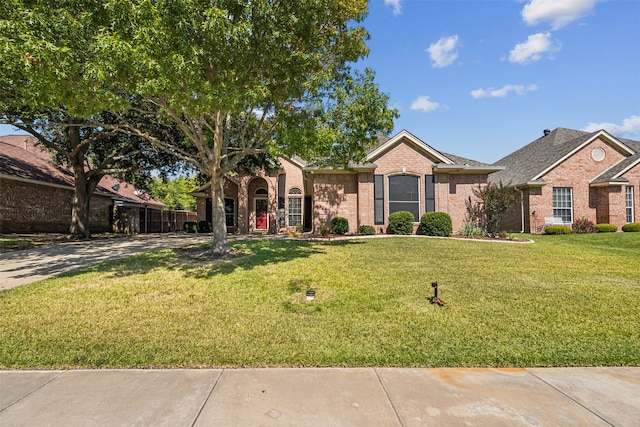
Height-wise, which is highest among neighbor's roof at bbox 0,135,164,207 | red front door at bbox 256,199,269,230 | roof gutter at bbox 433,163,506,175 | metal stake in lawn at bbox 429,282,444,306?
neighbor's roof at bbox 0,135,164,207

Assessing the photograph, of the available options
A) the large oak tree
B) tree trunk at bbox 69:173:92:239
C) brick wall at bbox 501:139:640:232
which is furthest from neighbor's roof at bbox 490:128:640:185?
tree trunk at bbox 69:173:92:239

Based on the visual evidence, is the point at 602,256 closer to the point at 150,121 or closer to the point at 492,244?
the point at 492,244

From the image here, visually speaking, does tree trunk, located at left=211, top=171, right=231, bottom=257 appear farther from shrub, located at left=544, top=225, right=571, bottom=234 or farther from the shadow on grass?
shrub, located at left=544, top=225, right=571, bottom=234

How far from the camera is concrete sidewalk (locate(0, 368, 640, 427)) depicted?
286cm

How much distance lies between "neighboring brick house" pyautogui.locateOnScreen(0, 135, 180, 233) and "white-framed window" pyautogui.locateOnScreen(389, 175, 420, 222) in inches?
818

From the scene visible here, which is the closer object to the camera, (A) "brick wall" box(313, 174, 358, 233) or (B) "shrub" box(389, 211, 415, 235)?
(B) "shrub" box(389, 211, 415, 235)

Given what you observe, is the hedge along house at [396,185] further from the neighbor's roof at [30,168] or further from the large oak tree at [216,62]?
the neighbor's roof at [30,168]

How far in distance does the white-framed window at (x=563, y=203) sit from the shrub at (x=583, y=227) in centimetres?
53

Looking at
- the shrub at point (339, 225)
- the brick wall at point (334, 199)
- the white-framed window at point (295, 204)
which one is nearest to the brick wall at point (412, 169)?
the brick wall at point (334, 199)

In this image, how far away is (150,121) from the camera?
1611cm

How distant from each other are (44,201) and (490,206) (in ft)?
86.3

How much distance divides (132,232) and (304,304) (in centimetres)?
2588

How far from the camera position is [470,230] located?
17.1 metres

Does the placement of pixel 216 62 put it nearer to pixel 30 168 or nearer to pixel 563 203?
pixel 30 168
